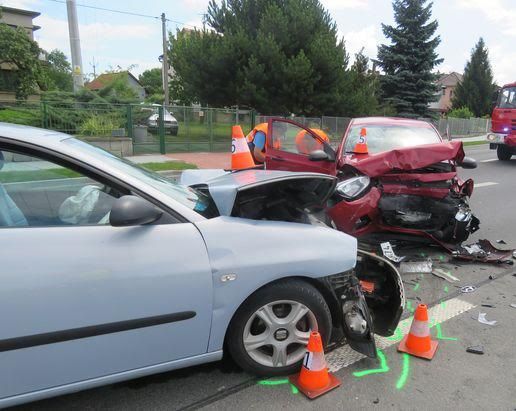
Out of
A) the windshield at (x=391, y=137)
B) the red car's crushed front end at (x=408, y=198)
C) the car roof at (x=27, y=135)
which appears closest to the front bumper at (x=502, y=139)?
the windshield at (x=391, y=137)

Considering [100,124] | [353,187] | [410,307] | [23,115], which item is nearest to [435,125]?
[100,124]

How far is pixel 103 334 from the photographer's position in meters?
2.05

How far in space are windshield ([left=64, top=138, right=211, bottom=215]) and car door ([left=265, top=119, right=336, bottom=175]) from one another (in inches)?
103

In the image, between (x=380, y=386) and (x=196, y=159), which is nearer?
(x=380, y=386)

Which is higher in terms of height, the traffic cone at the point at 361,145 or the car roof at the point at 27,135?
the car roof at the point at 27,135

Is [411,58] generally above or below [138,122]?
above

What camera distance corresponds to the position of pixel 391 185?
475 centimetres

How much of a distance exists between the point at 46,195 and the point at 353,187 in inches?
128

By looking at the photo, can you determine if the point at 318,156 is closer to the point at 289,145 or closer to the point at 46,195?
the point at 289,145

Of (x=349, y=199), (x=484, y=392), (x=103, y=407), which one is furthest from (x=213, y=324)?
(x=349, y=199)

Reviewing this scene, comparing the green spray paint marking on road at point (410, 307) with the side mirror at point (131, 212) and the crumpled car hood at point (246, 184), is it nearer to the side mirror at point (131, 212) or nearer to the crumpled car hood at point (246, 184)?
the crumpled car hood at point (246, 184)

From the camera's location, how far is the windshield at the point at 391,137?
586cm

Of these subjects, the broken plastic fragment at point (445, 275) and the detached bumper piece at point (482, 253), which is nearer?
the broken plastic fragment at point (445, 275)

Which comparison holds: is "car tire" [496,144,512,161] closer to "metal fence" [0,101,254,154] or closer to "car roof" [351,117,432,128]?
"metal fence" [0,101,254,154]
